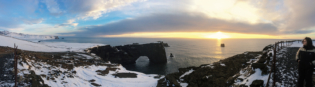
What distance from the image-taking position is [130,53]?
208 feet

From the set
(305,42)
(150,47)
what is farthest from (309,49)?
(150,47)

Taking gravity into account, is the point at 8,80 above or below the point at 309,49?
below

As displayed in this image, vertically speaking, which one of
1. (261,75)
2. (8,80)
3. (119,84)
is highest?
(261,75)

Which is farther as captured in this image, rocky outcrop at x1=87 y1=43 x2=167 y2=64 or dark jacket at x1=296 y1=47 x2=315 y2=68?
rocky outcrop at x1=87 y1=43 x2=167 y2=64

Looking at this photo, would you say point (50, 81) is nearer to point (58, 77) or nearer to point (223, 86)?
point (58, 77)

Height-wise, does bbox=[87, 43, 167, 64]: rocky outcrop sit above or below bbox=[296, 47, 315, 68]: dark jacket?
below

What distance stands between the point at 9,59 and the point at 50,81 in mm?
5346

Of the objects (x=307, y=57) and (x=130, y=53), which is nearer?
(x=307, y=57)

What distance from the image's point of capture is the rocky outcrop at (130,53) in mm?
58125

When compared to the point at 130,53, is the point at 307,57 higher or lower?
higher

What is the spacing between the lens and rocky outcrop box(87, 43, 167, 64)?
5812cm

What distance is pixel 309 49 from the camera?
18.2 ft

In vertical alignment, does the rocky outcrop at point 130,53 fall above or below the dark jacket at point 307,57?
below

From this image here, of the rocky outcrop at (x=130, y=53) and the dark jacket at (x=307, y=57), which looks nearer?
the dark jacket at (x=307, y=57)
